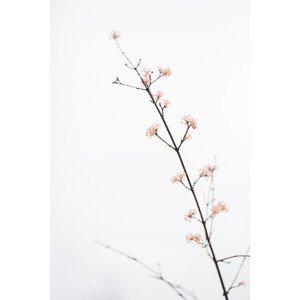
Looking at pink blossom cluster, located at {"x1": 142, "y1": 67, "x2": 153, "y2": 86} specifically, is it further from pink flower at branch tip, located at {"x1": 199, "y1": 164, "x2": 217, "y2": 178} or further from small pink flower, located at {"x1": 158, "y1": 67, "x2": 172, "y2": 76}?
pink flower at branch tip, located at {"x1": 199, "y1": 164, "x2": 217, "y2": 178}

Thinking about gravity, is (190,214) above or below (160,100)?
below

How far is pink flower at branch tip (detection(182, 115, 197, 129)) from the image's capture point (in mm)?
1316

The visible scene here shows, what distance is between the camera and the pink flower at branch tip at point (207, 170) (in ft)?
4.31

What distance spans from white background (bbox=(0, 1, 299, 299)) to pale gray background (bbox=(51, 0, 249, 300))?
4cm

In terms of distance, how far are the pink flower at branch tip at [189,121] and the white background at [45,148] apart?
206 millimetres

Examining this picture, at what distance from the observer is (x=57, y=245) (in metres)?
1.31

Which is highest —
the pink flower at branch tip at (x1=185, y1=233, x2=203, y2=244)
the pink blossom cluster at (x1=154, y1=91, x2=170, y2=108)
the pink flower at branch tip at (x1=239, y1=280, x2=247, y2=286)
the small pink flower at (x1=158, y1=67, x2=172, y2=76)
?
the small pink flower at (x1=158, y1=67, x2=172, y2=76)

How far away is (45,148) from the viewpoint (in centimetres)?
130

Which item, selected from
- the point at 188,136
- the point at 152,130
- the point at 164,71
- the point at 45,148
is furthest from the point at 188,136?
the point at 45,148

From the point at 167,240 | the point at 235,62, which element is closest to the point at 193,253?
the point at 167,240

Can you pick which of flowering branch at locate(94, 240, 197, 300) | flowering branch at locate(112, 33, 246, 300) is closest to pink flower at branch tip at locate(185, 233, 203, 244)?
flowering branch at locate(112, 33, 246, 300)

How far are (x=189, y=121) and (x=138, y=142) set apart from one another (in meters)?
0.19

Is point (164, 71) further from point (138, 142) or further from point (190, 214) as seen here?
point (190, 214)

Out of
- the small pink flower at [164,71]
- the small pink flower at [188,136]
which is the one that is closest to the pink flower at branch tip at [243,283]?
the small pink flower at [188,136]
